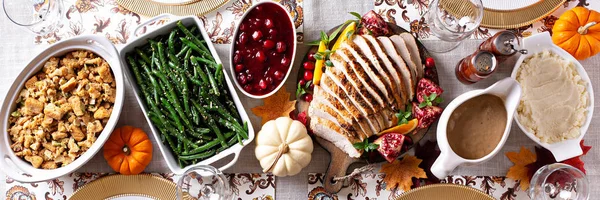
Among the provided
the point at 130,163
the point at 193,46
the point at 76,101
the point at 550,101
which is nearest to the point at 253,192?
the point at 130,163

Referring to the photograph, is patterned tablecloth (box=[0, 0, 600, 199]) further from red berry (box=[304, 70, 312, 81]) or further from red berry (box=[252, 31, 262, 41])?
red berry (box=[252, 31, 262, 41])

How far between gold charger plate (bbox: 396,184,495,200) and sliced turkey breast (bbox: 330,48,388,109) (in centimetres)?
50

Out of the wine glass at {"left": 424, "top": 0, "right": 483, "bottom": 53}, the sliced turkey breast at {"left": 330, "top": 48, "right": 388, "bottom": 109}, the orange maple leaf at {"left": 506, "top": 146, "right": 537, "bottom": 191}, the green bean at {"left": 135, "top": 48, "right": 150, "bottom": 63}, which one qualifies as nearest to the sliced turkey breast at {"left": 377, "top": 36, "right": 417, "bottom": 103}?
the sliced turkey breast at {"left": 330, "top": 48, "right": 388, "bottom": 109}

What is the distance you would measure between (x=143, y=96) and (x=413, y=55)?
55.6 inches

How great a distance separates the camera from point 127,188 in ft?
8.66

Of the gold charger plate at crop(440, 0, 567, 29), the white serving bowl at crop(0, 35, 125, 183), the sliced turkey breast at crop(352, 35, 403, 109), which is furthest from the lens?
the gold charger plate at crop(440, 0, 567, 29)

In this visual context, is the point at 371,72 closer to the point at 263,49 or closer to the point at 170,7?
the point at 263,49

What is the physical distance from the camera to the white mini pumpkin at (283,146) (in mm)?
2479

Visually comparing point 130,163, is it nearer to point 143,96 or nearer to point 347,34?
point 143,96

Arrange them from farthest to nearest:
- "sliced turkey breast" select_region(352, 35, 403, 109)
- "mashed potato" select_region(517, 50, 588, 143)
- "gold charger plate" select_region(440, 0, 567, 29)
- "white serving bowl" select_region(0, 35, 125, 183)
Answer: "gold charger plate" select_region(440, 0, 567, 29)
"mashed potato" select_region(517, 50, 588, 143)
"sliced turkey breast" select_region(352, 35, 403, 109)
"white serving bowl" select_region(0, 35, 125, 183)

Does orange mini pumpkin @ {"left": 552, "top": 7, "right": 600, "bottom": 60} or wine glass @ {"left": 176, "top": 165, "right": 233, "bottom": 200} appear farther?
orange mini pumpkin @ {"left": 552, "top": 7, "right": 600, "bottom": 60}

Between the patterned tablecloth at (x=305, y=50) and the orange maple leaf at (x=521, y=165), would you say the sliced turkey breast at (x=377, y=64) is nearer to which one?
the patterned tablecloth at (x=305, y=50)

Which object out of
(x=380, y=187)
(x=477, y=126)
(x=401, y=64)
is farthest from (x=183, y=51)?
(x=477, y=126)

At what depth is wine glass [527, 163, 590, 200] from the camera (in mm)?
2498
